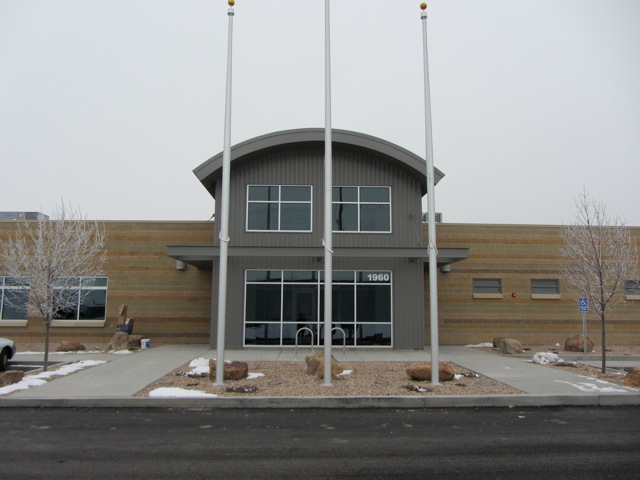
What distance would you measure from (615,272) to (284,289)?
31.7 feet

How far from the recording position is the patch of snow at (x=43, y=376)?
10231mm

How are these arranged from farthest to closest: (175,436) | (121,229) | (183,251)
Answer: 1. (121,229)
2. (183,251)
3. (175,436)

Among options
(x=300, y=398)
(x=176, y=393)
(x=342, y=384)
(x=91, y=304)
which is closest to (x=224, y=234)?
(x=176, y=393)

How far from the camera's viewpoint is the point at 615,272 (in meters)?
12.9

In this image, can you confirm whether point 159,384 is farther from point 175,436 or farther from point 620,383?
point 620,383

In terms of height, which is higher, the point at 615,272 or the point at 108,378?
the point at 615,272

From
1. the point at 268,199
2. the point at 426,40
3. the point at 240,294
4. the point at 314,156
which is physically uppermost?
the point at 426,40

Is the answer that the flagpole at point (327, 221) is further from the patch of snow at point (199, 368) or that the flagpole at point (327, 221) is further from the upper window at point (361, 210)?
the upper window at point (361, 210)

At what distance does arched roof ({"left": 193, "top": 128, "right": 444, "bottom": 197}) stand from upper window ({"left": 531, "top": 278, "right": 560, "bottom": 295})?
21.0ft

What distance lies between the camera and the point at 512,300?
19.7m

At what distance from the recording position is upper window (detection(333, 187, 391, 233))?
17.7 m

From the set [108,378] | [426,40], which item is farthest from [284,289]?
[426,40]

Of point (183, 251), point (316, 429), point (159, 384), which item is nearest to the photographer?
point (316, 429)

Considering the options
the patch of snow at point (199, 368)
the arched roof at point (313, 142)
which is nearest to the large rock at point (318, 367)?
the patch of snow at point (199, 368)
